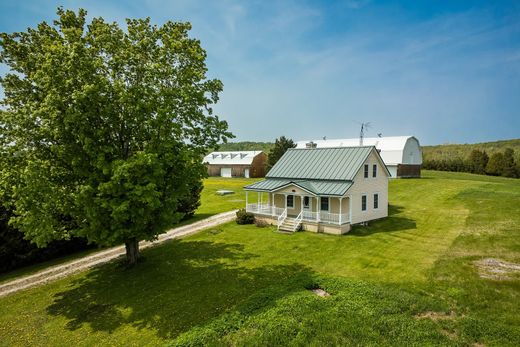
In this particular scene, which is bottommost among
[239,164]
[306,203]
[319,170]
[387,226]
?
[387,226]

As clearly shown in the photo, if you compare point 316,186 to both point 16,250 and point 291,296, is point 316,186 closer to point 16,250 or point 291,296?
point 291,296

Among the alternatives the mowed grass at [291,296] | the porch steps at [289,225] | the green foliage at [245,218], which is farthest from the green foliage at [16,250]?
the porch steps at [289,225]

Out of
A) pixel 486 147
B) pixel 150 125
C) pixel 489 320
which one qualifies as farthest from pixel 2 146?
pixel 486 147

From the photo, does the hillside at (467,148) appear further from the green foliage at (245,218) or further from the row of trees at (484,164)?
the green foliage at (245,218)

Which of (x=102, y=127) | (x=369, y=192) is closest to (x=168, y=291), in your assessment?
(x=102, y=127)

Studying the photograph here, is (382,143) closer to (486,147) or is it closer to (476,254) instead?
(476,254)
